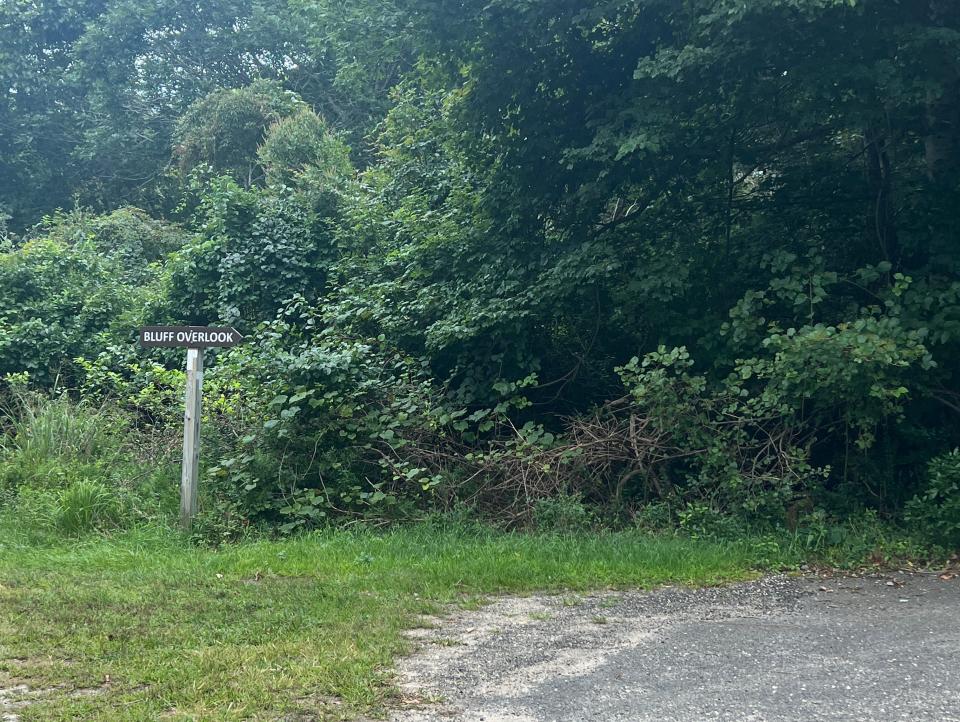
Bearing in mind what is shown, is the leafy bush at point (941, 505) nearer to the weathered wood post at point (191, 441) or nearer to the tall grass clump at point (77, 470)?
→ the weathered wood post at point (191, 441)

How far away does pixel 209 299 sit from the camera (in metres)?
15.5

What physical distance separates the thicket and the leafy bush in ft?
0.11

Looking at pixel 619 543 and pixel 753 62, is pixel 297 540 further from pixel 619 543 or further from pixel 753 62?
pixel 753 62

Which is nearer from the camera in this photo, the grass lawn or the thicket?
the grass lawn

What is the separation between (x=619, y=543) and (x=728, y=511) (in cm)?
127

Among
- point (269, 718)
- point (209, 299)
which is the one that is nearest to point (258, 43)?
point (209, 299)

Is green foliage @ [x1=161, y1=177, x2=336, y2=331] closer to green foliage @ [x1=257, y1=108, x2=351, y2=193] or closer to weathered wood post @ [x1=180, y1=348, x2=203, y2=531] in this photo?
green foliage @ [x1=257, y1=108, x2=351, y2=193]

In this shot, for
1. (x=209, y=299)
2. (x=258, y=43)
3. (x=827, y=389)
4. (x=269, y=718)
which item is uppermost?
(x=258, y=43)

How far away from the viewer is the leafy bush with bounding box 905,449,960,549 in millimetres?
7809

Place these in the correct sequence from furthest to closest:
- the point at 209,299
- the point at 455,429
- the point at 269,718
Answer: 1. the point at 209,299
2. the point at 455,429
3. the point at 269,718

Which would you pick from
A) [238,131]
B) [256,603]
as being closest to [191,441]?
[256,603]

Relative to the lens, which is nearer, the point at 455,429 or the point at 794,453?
the point at 794,453

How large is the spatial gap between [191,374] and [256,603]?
3.02 meters

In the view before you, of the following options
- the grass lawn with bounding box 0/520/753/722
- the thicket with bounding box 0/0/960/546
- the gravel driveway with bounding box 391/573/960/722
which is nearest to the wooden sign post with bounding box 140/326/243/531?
the thicket with bounding box 0/0/960/546
